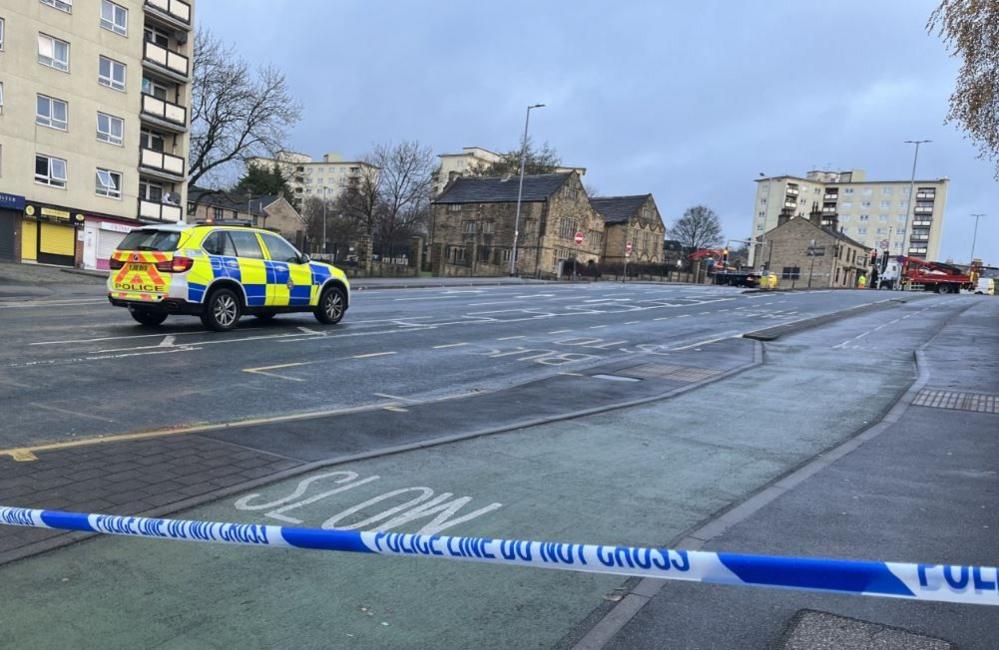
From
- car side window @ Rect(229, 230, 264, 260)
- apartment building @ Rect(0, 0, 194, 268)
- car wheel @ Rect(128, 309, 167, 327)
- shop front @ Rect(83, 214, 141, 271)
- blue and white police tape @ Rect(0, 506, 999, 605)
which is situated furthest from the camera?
shop front @ Rect(83, 214, 141, 271)

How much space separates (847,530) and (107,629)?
433 centimetres

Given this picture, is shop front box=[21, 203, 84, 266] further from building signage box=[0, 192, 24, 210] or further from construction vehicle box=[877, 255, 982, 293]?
construction vehicle box=[877, 255, 982, 293]

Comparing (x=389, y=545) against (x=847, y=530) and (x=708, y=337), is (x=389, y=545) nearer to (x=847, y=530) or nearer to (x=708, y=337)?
(x=847, y=530)

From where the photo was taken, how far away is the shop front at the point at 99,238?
3712 centimetres

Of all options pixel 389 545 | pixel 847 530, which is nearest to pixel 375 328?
pixel 847 530

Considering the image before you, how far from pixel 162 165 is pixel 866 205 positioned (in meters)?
125

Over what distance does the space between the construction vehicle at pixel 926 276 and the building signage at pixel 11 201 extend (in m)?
69.9

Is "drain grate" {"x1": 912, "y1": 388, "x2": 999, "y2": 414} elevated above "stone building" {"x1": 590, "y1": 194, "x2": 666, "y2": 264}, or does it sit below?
below

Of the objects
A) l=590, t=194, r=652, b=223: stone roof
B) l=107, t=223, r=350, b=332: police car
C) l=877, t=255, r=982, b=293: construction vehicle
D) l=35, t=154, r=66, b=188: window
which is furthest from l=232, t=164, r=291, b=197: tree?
l=107, t=223, r=350, b=332: police car

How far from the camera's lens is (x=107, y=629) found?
313 cm

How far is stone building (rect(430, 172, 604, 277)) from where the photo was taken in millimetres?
74062

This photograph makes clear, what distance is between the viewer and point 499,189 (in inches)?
3095

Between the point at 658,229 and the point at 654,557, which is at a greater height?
the point at 658,229

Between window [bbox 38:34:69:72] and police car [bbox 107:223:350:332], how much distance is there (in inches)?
1109
